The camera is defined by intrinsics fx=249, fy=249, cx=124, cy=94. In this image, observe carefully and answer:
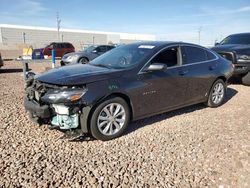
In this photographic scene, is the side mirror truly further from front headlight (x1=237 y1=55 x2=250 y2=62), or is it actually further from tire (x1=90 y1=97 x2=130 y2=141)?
front headlight (x1=237 y1=55 x2=250 y2=62)

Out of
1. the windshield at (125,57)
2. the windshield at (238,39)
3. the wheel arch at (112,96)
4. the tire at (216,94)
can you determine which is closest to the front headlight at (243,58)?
the windshield at (238,39)

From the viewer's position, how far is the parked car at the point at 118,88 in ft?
12.2

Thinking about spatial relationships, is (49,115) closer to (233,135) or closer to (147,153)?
(147,153)

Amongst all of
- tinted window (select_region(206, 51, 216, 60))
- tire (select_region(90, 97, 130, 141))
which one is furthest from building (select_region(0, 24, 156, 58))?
tire (select_region(90, 97, 130, 141))

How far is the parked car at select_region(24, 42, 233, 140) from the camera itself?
3.72m

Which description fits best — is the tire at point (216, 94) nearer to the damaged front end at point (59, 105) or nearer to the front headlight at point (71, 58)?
the damaged front end at point (59, 105)

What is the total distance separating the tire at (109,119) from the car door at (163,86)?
357 mm

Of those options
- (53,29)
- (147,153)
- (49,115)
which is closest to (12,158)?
(49,115)

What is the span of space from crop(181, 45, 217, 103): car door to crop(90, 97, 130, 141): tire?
1.64 metres

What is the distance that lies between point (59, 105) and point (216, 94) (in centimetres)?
398

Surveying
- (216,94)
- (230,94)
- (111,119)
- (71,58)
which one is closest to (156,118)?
(111,119)

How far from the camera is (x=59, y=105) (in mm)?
3693

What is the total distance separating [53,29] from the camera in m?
71.8

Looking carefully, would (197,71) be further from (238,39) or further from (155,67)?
(238,39)
